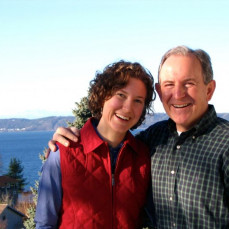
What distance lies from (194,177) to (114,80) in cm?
105

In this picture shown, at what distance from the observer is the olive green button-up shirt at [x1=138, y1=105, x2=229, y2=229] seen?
2.58 meters

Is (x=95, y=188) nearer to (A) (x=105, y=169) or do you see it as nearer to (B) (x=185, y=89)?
(A) (x=105, y=169)

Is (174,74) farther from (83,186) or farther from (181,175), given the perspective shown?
(83,186)

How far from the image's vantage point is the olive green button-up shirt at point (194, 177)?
2.58 metres

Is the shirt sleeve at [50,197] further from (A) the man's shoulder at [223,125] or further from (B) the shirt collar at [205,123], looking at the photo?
(A) the man's shoulder at [223,125]

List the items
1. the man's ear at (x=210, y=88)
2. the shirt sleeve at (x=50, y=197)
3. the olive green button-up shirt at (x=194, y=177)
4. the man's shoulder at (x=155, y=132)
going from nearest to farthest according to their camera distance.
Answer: the olive green button-up shirt at (x=194, y=177) < the shirt sleeve at (x=50, y=197) < the man's ear at (x=210, y=88) < the man's shoulder at (x=155, y=132)

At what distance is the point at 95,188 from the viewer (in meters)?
2.72

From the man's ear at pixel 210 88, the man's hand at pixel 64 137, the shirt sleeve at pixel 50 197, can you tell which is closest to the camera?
the shirt sleeve at pixel 50 197

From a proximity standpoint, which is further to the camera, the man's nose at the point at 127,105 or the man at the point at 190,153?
the man's nose at the point at 127,105

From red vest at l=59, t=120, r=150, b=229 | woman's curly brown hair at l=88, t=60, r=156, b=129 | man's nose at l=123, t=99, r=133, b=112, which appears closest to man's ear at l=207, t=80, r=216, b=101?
woman's curly brown hair at l=88, t=60, r=156, b=129

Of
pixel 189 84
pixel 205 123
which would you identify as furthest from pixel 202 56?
pixel 205 123

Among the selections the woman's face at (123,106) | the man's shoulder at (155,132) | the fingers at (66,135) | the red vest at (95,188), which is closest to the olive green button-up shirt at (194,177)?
the man's shoulder at (155,132)

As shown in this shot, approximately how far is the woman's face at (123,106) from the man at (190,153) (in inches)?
11.5

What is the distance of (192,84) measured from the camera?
283 cm
